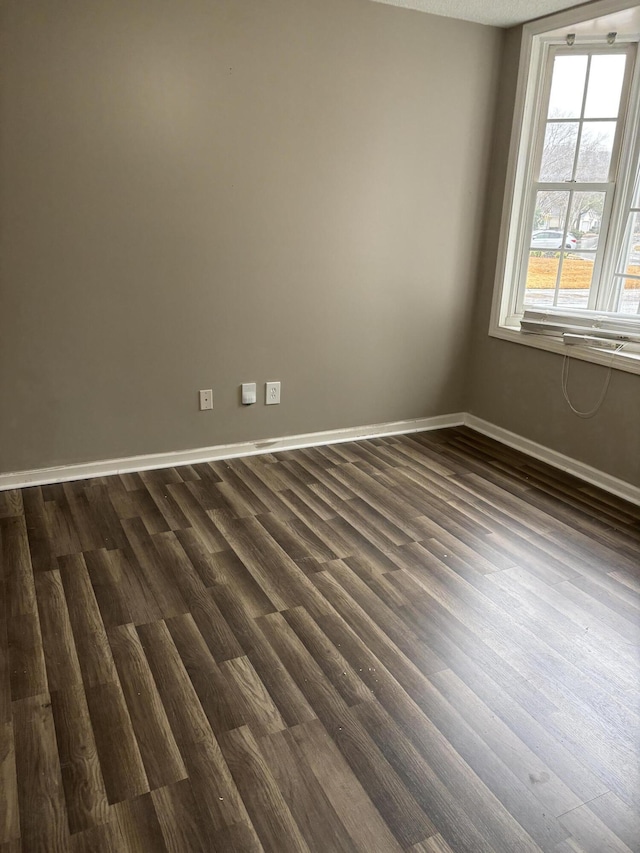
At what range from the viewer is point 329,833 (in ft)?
4.93

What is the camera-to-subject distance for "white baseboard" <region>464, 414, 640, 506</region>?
3.40 meters

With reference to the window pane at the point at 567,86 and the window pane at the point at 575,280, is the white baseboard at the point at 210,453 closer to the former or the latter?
the window pane at the point at 575,280

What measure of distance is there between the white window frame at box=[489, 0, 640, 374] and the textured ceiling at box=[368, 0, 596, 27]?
0.08m

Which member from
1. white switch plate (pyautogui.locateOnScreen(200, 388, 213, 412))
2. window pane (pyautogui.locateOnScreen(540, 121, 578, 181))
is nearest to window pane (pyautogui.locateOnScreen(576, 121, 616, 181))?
window pane (pyautogui.locateOnScreen(540, 121, 578, 181))

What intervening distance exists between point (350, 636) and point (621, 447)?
6.60 feet

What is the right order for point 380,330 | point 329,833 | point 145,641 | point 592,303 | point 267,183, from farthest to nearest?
1. point 380,330
2. point 592,303
3. point 267,183
4. point 145,641
5. point 329,833

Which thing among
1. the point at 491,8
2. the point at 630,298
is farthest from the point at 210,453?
Answer: the point at 491,8

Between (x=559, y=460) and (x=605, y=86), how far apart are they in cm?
207

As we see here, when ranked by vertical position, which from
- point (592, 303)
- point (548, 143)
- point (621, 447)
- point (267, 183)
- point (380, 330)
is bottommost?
point (621, 447)

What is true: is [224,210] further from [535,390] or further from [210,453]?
[535,390]

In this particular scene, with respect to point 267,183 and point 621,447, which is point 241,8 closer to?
point 267,183

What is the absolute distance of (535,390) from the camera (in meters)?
3.90

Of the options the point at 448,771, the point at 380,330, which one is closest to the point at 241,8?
the point at 380,330

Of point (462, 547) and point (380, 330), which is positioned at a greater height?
point (380, 330)
